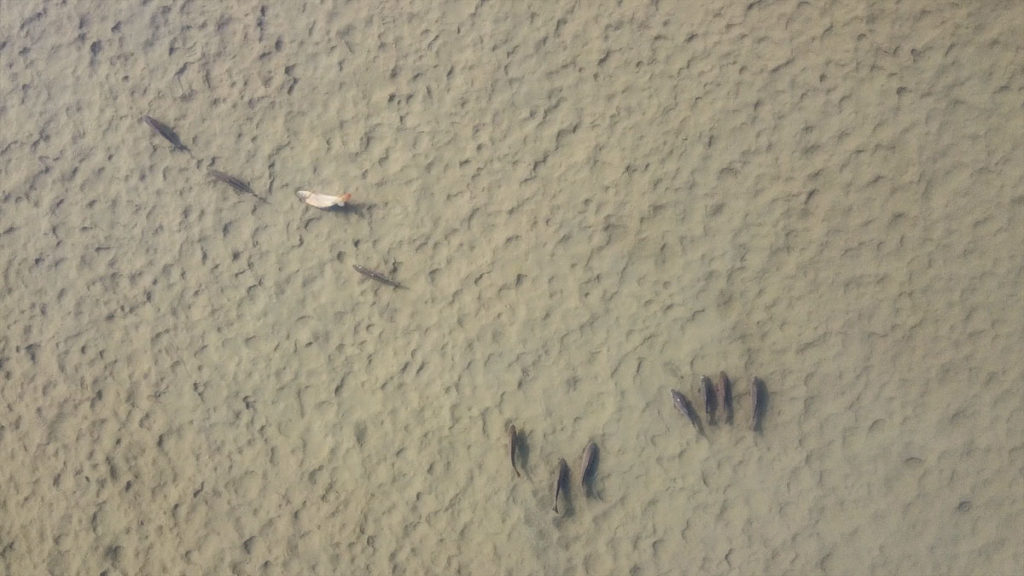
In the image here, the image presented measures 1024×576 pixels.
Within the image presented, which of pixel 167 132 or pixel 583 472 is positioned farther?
pixel 167 132

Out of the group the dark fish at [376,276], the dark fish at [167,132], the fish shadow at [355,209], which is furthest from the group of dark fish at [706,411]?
the dark fish at [167,132]

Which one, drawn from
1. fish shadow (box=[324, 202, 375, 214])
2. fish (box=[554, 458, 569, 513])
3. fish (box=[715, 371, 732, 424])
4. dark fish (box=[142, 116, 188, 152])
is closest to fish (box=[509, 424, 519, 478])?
fish (box=[554, 458, 569, 513])

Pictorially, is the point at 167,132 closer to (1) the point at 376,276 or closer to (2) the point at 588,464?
(1) the point at 376,276

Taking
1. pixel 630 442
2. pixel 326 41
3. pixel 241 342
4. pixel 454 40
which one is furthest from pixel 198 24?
pixel 630 442

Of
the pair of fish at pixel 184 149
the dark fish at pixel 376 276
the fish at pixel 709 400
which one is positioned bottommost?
the fish at pixel 709 400

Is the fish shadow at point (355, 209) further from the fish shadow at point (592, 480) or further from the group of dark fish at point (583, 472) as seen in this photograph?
the fish shadow at point (592, 480)

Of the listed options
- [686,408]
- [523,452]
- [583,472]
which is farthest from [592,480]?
[686,408]
